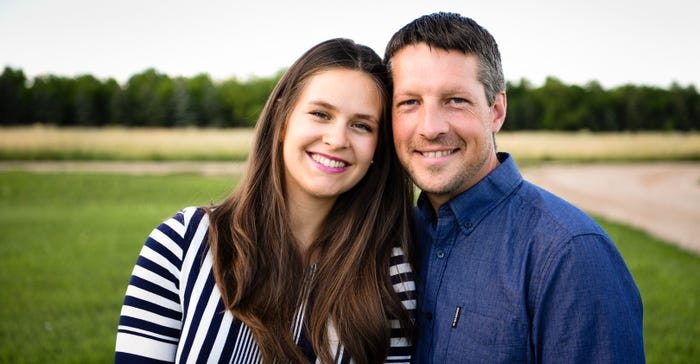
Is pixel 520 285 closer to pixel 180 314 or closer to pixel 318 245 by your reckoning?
pixel 318 245

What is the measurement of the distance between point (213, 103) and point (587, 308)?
3693 cm

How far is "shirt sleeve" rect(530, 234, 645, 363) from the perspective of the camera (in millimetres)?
1776

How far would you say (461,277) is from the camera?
2178 mm

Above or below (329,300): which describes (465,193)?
above

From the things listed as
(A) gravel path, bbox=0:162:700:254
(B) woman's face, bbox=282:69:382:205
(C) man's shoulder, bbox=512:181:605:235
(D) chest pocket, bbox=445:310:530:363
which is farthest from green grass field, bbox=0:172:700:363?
(A) gravel path, bbox=0:162:700:254

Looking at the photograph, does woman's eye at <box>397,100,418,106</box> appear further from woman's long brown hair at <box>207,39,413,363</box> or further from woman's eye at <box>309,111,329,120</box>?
woman's eye at <box>309,111,329,120</box>

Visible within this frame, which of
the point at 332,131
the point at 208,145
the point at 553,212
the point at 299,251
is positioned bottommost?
the point at 208,145

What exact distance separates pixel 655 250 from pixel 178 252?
9.55 metres

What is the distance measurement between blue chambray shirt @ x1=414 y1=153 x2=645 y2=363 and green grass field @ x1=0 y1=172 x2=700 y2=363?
4.06 feet

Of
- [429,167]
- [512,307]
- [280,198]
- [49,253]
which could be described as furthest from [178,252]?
[49,253]

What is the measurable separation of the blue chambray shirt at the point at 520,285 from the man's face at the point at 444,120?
0.09 metres

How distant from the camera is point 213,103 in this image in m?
36.7

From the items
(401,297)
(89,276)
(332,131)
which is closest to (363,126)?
(332,131)

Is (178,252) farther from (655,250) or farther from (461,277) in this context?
(655,250)
